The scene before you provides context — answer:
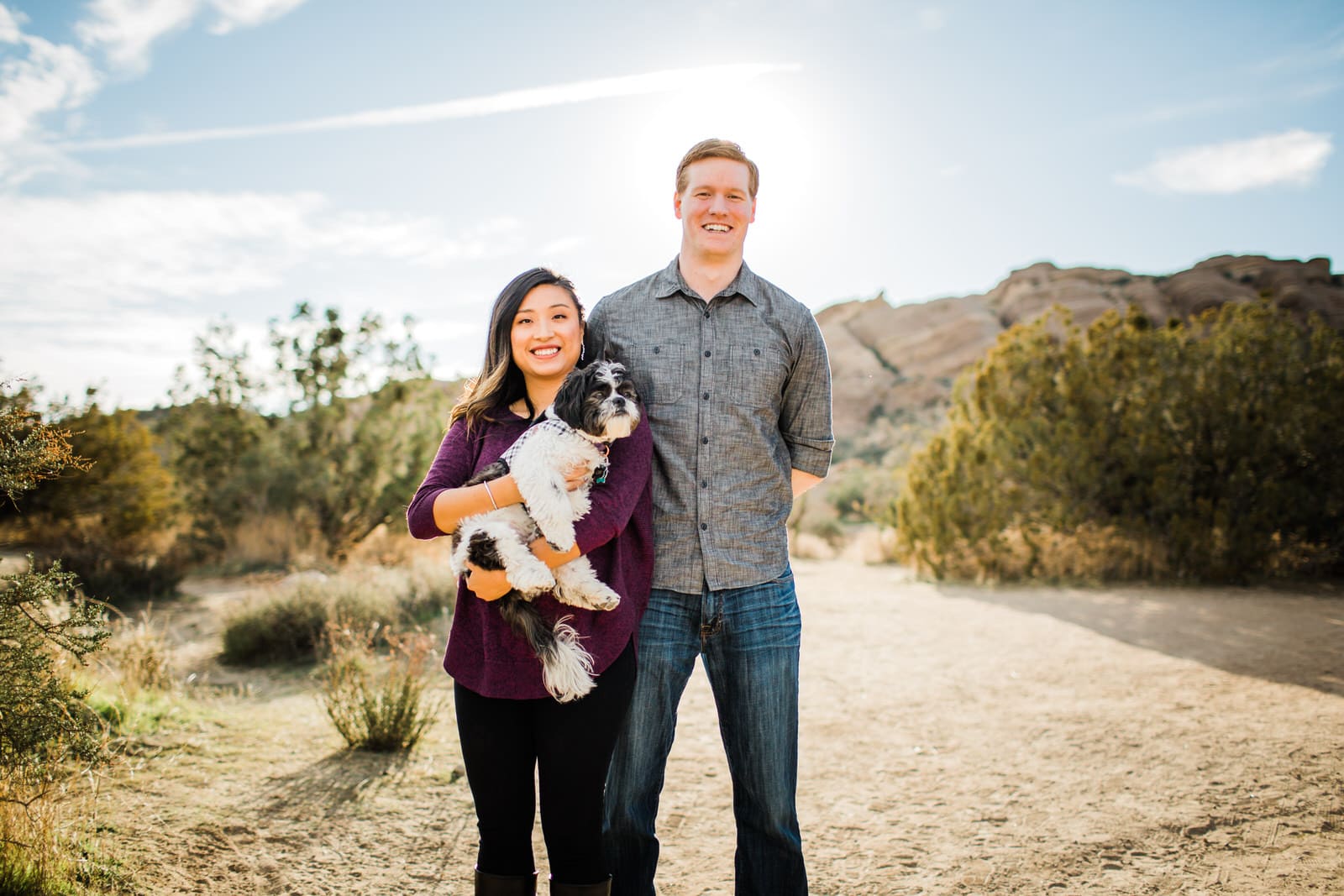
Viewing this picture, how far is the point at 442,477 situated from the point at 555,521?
0.44 m

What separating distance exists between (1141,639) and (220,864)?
8119 millimetres

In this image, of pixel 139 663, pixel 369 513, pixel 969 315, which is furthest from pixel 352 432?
pixel 969 315

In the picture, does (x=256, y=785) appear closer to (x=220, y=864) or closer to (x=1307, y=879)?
(x=220, y=864)

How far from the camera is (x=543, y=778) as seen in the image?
88.3 inches

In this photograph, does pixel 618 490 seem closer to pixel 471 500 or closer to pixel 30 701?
pixel 471 500

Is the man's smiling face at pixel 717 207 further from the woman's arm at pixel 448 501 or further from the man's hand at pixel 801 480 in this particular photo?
the woman's arm at pixel 448 501

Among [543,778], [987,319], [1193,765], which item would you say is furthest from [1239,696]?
[987,319]

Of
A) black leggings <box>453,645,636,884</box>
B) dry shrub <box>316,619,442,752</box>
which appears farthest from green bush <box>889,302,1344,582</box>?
black leggings <box>453,645,636,884</box>

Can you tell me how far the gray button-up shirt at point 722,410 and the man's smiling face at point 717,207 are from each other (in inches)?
5.3

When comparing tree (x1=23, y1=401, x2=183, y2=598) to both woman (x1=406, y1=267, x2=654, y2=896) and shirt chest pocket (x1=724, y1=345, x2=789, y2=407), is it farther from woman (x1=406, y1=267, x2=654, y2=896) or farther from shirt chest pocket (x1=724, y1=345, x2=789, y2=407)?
shirt chest pocket (x1=724, y1=345, x2=789, y2=407)

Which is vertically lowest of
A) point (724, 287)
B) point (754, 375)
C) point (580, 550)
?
point (580, 550)

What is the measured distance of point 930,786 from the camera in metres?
4.64

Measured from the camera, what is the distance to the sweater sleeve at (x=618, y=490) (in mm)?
2334

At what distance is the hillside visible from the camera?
41.8 m
